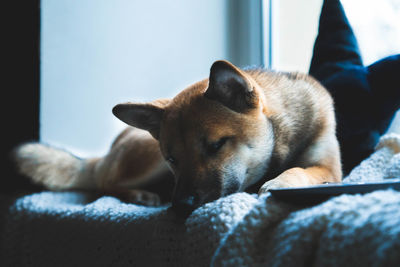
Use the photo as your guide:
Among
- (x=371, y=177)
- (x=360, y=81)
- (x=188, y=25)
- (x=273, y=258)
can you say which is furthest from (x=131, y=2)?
(x=273, y=258)

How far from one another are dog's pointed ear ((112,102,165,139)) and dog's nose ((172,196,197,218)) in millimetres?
365

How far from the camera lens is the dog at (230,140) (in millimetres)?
908

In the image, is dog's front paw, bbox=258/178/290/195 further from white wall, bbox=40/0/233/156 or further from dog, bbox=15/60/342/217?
white wall, bbox=40/0/233/156

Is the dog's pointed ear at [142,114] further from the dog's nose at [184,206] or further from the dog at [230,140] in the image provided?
the dog's nose at [184,206]

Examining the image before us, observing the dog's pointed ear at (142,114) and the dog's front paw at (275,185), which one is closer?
the dog's front paw at (275,185)

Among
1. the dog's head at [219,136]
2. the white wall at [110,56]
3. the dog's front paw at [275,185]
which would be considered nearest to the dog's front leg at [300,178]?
the dog's front paw at [275,185]

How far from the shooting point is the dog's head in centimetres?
90

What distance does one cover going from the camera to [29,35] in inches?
62.5

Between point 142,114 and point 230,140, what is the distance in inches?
13.2

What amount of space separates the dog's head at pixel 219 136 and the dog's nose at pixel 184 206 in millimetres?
31

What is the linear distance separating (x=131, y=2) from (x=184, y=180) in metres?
1.23

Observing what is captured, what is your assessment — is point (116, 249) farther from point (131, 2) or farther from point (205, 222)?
point (131, 2)

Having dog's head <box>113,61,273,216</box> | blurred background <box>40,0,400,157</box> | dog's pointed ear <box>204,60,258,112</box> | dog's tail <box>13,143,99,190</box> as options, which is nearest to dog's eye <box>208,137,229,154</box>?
dog's head <box>113,61,273,216</box>

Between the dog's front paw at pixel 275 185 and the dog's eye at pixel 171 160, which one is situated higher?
the dog's front paw at pixel 275 185
